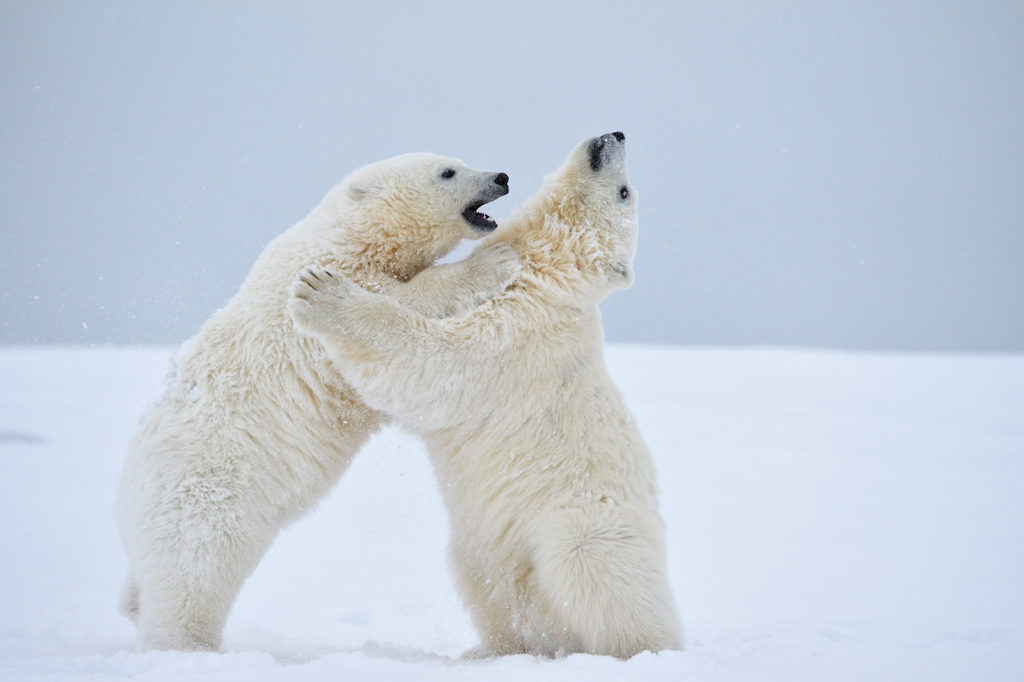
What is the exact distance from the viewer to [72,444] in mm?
8609

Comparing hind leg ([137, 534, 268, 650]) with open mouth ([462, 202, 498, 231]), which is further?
open mouth ([462, 202, 498, 231])

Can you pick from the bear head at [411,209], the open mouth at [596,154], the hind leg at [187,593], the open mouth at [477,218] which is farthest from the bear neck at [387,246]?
the hind leg at [187,593]

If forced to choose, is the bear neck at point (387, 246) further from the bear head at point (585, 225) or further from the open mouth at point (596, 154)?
the open mouth at point (596, 154)

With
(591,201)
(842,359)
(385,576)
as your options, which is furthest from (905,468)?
(842,359)

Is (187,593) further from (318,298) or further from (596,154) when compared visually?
(596,154)

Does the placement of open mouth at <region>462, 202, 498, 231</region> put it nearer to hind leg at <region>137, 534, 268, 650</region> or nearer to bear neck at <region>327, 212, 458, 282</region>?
bear neck at <region>327, 212, 458, 282</region>

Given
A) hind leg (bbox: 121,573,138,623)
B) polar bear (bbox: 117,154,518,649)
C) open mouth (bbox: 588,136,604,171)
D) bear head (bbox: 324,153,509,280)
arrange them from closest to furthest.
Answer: polar bear (bbox: 117,154,518,649) < hind leg (bbox: 121,573,138,623) < bear head (bbox: 324,153,509,280) < open mouth (bbox: 588,136,604,171)

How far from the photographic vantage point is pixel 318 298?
3309mm

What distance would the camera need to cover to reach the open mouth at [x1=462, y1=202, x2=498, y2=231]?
3.97m

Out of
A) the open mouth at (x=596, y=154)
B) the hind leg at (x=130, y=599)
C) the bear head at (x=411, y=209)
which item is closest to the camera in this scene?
the hind leg at (x=130, y=599)

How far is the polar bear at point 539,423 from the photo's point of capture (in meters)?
3.29

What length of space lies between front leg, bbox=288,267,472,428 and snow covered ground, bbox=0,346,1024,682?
605mm

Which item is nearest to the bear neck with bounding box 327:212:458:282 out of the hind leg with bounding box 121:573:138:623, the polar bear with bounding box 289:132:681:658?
the polar bear with bounding box 289:132:681:658

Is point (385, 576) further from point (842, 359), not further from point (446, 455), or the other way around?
point (842, 359)
